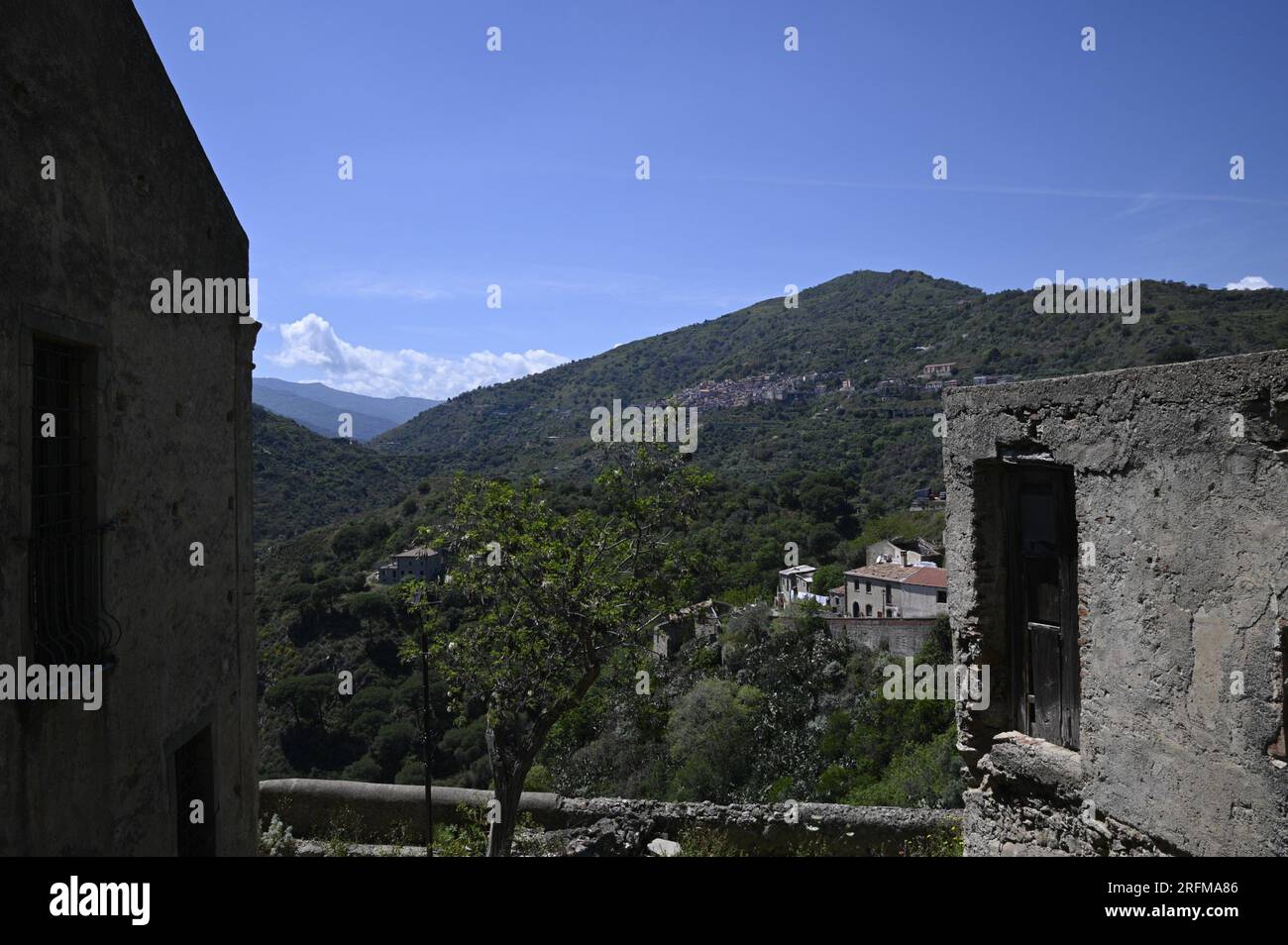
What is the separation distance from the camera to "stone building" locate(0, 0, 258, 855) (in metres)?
3.71

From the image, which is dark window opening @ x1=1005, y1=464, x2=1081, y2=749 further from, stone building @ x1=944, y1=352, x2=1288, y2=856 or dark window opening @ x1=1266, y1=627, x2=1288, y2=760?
dark window opening @ x1=1266, y1=627, x2=1288, y2=760

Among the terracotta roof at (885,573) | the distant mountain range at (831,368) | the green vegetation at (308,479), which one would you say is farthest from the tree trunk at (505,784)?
the green vegetation at (308,479)

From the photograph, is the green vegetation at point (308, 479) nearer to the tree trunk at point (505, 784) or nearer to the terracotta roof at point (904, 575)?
the terracotta roof at point (904, 575)

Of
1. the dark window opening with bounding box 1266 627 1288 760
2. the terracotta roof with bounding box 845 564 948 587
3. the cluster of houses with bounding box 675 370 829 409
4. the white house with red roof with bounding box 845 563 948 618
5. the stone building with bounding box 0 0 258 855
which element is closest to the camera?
the stone building with bounding box 0 0 258 855

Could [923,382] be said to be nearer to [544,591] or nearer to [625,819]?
[625,819]

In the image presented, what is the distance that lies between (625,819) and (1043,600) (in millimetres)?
Answer: 8077

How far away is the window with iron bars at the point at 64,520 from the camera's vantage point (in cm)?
394

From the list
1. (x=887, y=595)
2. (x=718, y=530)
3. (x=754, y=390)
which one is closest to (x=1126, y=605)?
Result: (x=718, y=530)

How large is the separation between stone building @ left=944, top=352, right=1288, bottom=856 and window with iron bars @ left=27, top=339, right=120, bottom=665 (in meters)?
5.35

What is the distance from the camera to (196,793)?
6090 millimetres

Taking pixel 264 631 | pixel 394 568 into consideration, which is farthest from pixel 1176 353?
pixel 264 631

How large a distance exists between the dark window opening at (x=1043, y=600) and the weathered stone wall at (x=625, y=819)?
561 cm

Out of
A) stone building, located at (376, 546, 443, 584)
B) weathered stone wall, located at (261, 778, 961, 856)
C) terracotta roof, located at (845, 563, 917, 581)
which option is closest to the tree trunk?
weathered stone wall, located at (261, 778, 961, 856)
